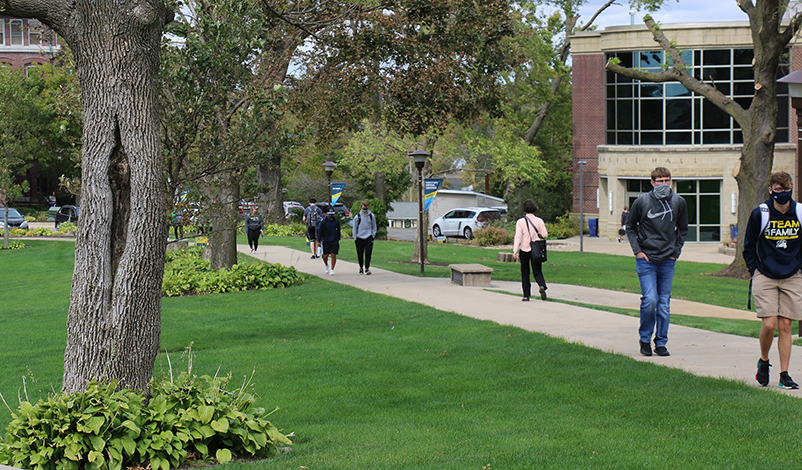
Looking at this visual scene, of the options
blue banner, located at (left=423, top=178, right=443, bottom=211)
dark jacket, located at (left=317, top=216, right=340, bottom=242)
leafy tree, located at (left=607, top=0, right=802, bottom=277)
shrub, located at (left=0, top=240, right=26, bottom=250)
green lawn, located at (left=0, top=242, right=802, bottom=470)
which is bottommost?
green lawn, located at (left=0, top=242, right=802, bottom=470)

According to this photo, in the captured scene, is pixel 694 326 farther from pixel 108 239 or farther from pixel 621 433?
pixel 108 239

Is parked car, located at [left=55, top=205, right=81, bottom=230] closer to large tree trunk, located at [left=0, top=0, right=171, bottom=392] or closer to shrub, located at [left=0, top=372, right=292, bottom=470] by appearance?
large tree trunk, located at [left=0, top=0, right=171, bottom=392]

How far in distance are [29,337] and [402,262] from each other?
14.4 m

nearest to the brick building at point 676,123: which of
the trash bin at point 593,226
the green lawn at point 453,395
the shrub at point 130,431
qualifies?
the trash bin at point 593,226

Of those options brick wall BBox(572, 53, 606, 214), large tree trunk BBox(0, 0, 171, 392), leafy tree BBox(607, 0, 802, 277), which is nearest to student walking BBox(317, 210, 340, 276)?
leafy tree BBox(607, 0, 802, 277)

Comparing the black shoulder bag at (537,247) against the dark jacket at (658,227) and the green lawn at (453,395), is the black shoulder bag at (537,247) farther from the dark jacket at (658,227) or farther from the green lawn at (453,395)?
the dark jacket at (658,227)

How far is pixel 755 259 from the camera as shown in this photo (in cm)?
691

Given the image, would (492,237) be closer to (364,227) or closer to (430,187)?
(430,187)

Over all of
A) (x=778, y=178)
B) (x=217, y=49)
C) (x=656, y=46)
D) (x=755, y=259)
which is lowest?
(x=755, y=259)

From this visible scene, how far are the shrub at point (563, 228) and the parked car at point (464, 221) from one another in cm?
279

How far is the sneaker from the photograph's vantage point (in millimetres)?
6748

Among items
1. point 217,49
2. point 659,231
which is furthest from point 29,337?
point 659,231

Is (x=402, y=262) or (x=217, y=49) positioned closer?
(x=217, y=49)

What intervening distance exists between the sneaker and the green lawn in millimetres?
320
